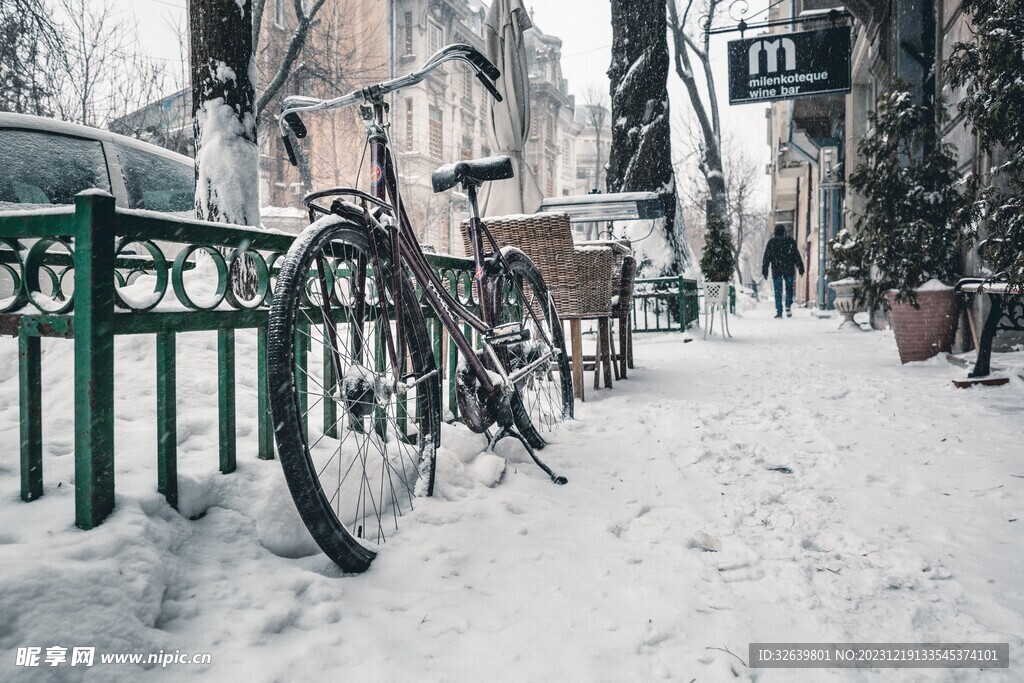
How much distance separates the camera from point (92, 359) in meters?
1.55

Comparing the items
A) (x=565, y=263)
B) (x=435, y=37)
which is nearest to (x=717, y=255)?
(x=565, y=263)

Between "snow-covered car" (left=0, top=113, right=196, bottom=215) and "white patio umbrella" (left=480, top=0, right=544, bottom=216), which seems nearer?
"snow-covered car" (left=0, top=113, right=196, bottom=215)

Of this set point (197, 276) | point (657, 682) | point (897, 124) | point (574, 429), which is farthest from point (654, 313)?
point (657, 682)

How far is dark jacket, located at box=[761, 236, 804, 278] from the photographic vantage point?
1351 cm

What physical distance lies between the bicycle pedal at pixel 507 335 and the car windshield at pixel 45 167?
3103 millimetres

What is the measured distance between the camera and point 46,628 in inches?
49.3

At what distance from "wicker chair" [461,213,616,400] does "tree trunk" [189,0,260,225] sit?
59.7 inches

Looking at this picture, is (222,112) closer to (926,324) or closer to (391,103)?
(926,324)

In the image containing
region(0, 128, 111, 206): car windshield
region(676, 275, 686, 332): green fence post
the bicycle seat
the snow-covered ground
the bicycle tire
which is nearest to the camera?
the snow-covered ground

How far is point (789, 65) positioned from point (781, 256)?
448 cm

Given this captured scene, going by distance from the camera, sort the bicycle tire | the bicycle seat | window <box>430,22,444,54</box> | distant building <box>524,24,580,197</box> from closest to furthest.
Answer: the bicycle seat
the bicycle tire
window <box>430,22,444,54</box>
distant building <box>524,24,580,197</box>

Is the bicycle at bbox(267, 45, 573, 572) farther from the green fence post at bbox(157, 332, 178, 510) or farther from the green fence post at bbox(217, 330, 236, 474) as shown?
the green fence post at bbox(157, 332, 178, 510)

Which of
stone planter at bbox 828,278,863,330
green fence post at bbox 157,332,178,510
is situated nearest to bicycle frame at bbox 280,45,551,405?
green fence post at bbox 157,332,178,510

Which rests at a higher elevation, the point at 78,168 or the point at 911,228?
the point at 78,168
